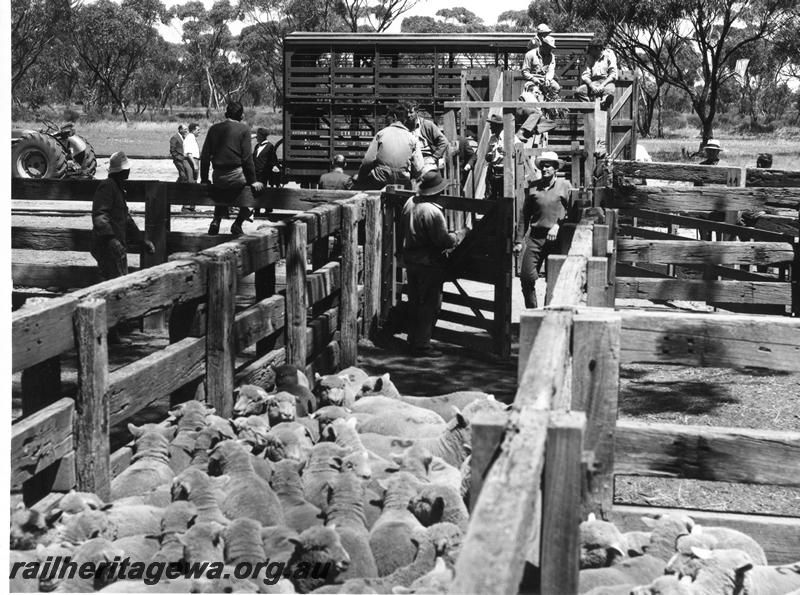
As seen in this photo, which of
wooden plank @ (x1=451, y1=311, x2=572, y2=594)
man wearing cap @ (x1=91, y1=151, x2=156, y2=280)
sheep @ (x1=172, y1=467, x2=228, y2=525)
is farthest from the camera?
man wearing cap @ (x1=91, y1=151, x2=156, y2=280)

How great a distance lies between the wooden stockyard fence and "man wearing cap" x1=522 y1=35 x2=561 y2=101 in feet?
30.6

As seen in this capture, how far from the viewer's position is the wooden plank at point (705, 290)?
10305 millimetres

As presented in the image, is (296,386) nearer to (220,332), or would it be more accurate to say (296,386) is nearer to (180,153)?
(220,332)

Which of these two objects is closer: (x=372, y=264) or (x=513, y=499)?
(x=513, y=499)

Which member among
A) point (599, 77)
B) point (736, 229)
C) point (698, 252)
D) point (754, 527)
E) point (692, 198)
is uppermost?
point (599, 77)

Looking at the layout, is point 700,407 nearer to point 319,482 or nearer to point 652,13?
point 319,482

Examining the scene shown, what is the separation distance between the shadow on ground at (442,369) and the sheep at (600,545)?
5017 mm

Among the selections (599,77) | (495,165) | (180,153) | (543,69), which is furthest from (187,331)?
(180,153)

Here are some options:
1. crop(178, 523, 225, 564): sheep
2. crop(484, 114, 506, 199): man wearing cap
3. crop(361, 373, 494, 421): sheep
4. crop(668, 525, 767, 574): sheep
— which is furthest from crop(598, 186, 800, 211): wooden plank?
crop(484, 114, 506, 199): man wearing cap

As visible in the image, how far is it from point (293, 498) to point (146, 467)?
84 centimetres

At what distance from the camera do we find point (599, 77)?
1895 cm

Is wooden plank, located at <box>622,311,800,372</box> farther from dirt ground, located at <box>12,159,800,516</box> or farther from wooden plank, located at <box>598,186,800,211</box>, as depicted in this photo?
wooden plank, located at <box>598,186,800,211</box>

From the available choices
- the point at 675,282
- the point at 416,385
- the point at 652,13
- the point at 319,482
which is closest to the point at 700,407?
the point at 675,282

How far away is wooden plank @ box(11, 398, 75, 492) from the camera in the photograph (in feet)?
15.4
